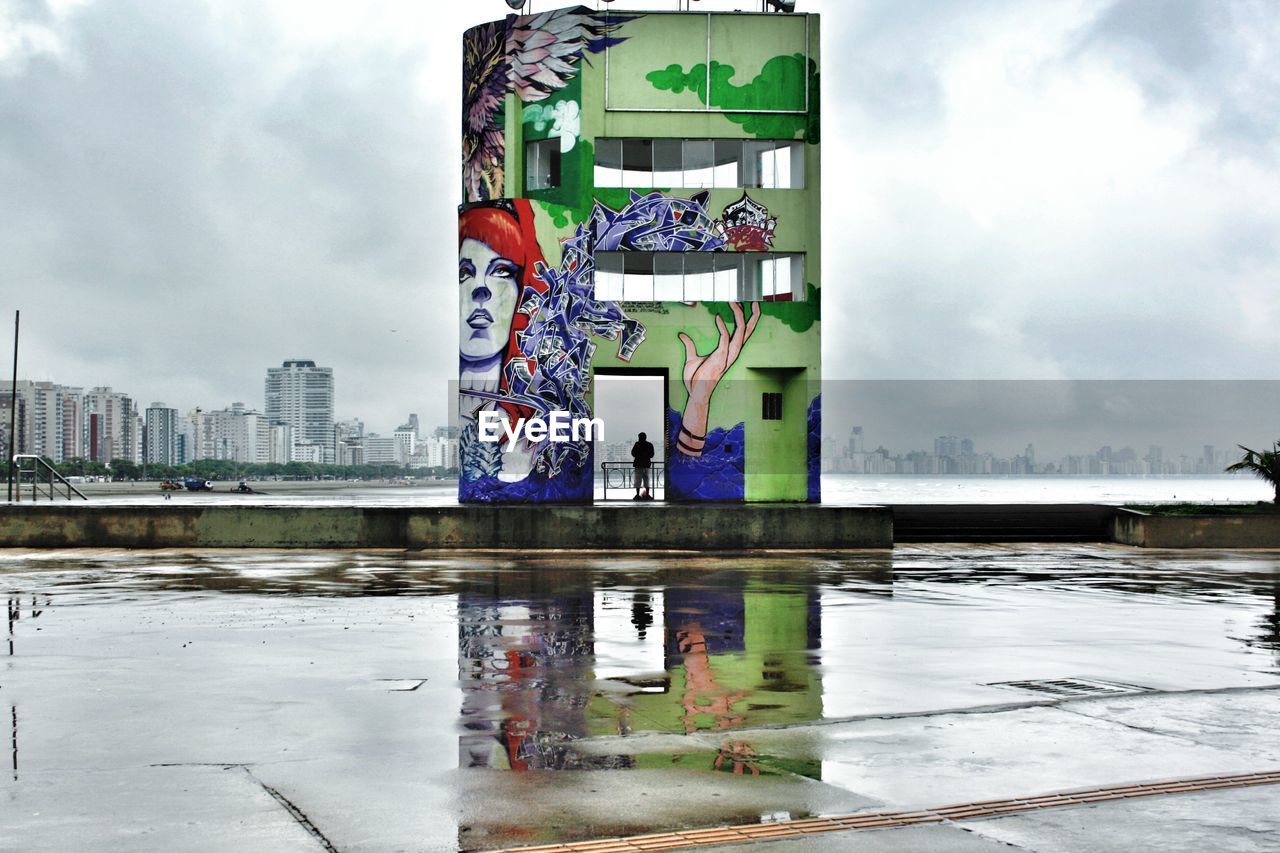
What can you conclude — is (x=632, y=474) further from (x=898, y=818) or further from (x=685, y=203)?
(x=898, y=818)

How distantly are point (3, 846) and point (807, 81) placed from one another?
3546 centimetres

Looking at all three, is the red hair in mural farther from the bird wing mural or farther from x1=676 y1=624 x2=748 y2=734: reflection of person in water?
x1=676 y1=624 x2=748 y2=734: reflection of person in water

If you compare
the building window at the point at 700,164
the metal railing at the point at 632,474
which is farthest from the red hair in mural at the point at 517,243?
the metal railing at the point at 632,474

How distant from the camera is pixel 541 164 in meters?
38.4

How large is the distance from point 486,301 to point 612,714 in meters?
28.0

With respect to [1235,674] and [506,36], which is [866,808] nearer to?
[1235,674]

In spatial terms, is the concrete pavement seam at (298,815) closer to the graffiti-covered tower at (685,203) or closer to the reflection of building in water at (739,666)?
the reflection of building in water at (739,666)

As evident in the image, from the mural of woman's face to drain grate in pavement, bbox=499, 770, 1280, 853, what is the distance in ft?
98.5

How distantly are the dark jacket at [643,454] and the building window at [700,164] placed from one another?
7536 millimetres

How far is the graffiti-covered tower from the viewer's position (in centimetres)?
3766

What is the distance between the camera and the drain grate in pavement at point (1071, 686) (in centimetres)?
1044

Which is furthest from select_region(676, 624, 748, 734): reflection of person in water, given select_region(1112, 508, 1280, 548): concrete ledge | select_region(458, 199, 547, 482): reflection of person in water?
select_region(458, 199, 547, 482): reflection of person in water

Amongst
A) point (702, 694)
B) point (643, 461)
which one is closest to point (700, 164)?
point (643, 461)

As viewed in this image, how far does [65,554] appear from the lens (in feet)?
90.8
